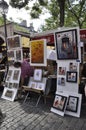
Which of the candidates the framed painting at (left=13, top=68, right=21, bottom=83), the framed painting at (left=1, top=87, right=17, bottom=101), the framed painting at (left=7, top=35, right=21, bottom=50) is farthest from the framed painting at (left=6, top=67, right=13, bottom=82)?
the framed painting at (left=7, top=35, right=21, bottom=50)

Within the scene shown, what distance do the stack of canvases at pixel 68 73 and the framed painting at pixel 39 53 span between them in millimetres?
703

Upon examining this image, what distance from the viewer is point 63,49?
613 centimetres

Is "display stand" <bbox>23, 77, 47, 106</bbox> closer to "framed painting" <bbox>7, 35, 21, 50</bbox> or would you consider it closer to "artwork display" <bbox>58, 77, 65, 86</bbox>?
"artwork display" <bbox>58, 77, 65, 86</bbox>

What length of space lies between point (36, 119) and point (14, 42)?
11.6 ft

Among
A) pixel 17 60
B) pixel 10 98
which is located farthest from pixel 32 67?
pixel 10 98

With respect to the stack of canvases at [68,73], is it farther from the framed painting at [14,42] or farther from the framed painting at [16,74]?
the framed painting at [14,42]

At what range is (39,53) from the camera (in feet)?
23.0

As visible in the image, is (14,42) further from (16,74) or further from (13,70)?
(16,74)

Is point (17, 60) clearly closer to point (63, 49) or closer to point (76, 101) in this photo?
point (63, 49)

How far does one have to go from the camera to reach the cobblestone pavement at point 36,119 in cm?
492

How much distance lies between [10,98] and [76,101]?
105 inches

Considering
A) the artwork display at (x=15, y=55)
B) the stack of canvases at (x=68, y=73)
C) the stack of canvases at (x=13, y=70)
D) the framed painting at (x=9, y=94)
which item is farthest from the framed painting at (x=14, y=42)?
the stack of canvases at (x=68, y=73)

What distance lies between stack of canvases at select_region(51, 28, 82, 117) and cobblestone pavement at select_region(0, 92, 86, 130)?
0.83 ft

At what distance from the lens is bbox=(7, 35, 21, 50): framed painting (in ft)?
25.9
